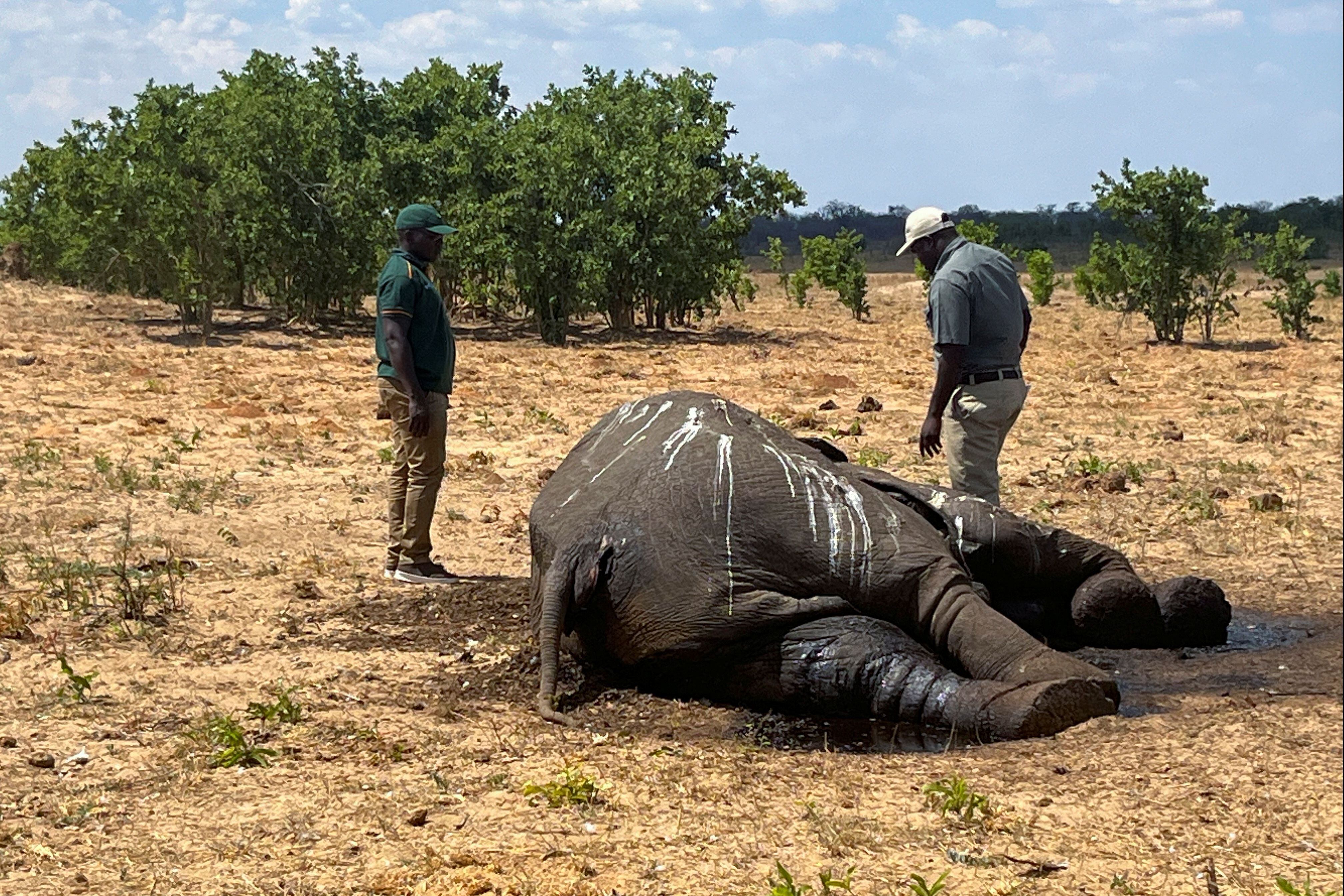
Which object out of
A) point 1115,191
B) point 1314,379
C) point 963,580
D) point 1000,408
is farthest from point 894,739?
point 1115,191

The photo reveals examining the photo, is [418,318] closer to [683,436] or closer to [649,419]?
[649,419]

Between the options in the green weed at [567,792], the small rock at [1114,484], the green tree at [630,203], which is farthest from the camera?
the green tree at [630,203]

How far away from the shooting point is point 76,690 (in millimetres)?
5273

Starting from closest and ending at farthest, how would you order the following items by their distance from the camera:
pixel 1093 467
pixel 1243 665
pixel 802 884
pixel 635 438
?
pixel 802 884
pixel 1243 665
pixel 635 438
pixel 1093 467

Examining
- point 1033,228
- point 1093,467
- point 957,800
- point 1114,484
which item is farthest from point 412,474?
point 1033,228

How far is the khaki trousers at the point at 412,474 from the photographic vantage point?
7.14 meters

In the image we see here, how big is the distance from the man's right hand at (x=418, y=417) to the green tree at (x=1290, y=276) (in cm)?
1727

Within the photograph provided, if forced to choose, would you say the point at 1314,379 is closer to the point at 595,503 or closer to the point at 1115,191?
the point at 1115,191

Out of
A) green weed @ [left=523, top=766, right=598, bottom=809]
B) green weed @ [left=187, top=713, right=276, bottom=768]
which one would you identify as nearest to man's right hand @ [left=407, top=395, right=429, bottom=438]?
green weed @ [left=187, top=713, right=276, bottom=768]

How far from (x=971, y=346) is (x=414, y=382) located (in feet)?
8.72

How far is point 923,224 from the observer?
6.44 m

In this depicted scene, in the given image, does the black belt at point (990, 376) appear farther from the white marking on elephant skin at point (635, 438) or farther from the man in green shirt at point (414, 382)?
the man in green shirt at point (414, 382)

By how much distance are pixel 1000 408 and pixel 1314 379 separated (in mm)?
11257

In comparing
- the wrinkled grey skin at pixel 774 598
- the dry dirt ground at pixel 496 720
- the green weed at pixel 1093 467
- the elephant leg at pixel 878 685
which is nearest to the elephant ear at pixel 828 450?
the wrinkled grey skin at pixel 774 598
